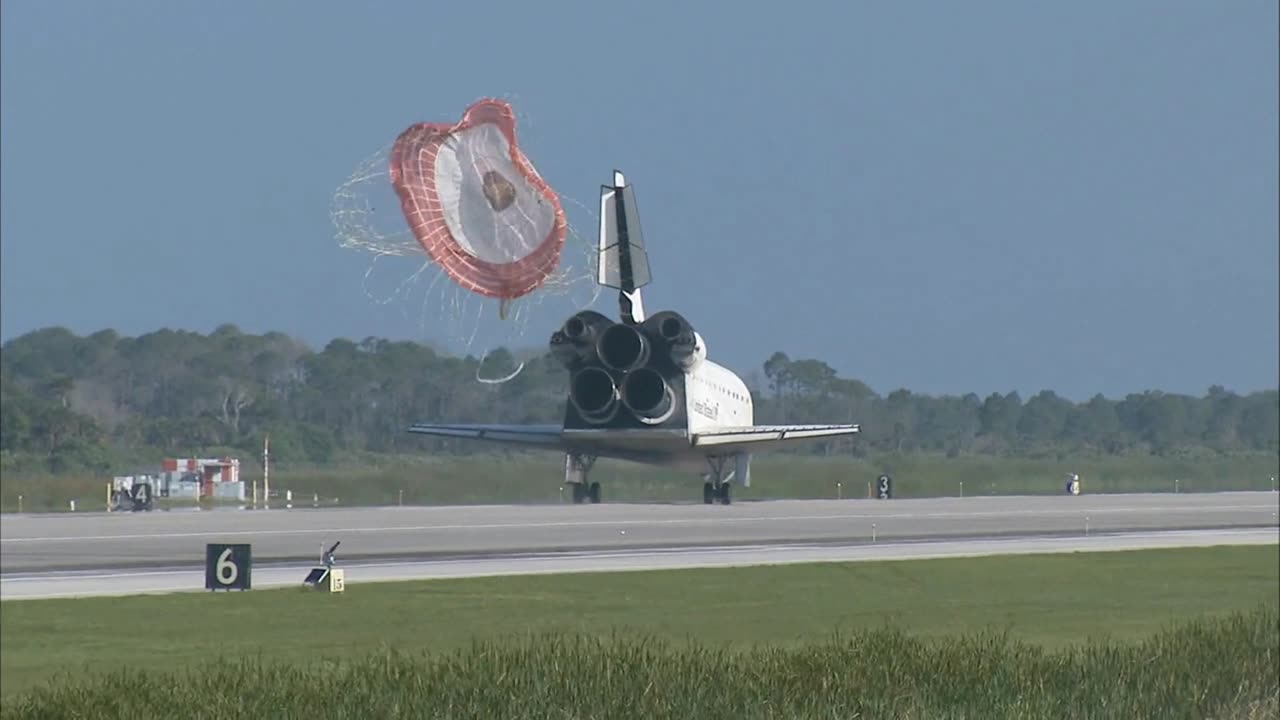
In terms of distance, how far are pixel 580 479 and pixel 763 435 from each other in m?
6.72

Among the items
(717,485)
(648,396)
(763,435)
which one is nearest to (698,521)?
(648,396)

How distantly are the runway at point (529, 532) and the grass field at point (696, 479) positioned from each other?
3246 mm

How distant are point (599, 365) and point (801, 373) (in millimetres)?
49525

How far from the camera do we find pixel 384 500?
2827 inches

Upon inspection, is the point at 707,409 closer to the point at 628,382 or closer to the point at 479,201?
the point at 628,382

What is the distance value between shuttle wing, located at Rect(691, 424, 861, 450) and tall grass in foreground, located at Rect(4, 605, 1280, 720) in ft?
162

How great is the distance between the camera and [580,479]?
2734 inches

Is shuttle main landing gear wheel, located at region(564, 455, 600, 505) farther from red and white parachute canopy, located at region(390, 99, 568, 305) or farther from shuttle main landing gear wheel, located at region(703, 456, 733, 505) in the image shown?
red and white parachute canopy, located at region(390, 99, 568, 305)

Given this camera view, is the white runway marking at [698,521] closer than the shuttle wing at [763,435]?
Yes

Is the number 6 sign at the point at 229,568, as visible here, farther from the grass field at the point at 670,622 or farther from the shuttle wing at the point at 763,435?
the shuttle wing at the point at 763,435

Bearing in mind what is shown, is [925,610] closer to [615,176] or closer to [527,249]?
[527,249]

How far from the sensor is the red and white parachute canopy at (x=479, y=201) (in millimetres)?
44875

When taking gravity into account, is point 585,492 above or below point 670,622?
above

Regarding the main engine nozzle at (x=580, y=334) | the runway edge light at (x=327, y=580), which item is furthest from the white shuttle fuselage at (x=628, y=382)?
the runway edge light at (x=327, y=580)
